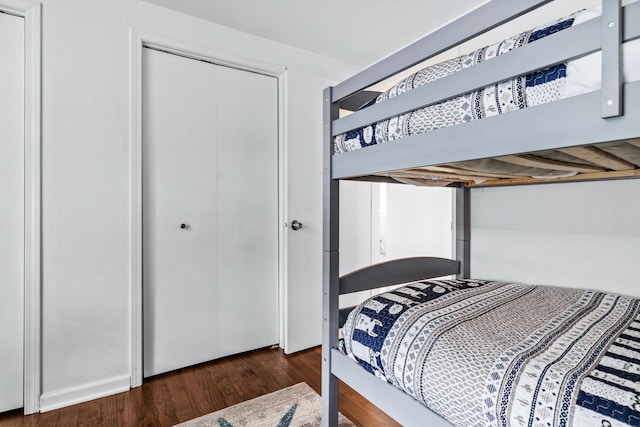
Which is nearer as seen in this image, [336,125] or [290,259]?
[336,125]

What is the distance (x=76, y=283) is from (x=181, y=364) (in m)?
0.76

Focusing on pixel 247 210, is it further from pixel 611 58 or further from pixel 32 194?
pixel 611 58

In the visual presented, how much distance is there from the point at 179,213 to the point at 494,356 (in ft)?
5.83

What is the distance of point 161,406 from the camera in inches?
63.4

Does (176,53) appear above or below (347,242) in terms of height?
above

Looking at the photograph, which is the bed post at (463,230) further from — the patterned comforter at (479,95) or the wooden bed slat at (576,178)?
the patterned comforter at (479,95)

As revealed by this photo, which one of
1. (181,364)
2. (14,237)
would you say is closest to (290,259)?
(181,364)

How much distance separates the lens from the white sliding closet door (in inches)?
74.8

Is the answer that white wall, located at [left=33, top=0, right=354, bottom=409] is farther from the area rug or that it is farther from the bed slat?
the bed slat

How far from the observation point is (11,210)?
156cm

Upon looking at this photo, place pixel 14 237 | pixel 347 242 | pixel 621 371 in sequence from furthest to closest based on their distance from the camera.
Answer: pixel 347 242, pixel 14 237, pixel 621 371

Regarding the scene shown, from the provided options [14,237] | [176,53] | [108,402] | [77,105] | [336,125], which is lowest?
[108,402]

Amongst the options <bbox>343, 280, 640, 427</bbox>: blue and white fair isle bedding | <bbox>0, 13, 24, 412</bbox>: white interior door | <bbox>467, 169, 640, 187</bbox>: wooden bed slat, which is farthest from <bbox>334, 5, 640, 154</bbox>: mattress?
<bbox>0, 13, 24, 412</bbox>: white interior door

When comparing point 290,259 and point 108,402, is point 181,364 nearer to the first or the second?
point 108,402
